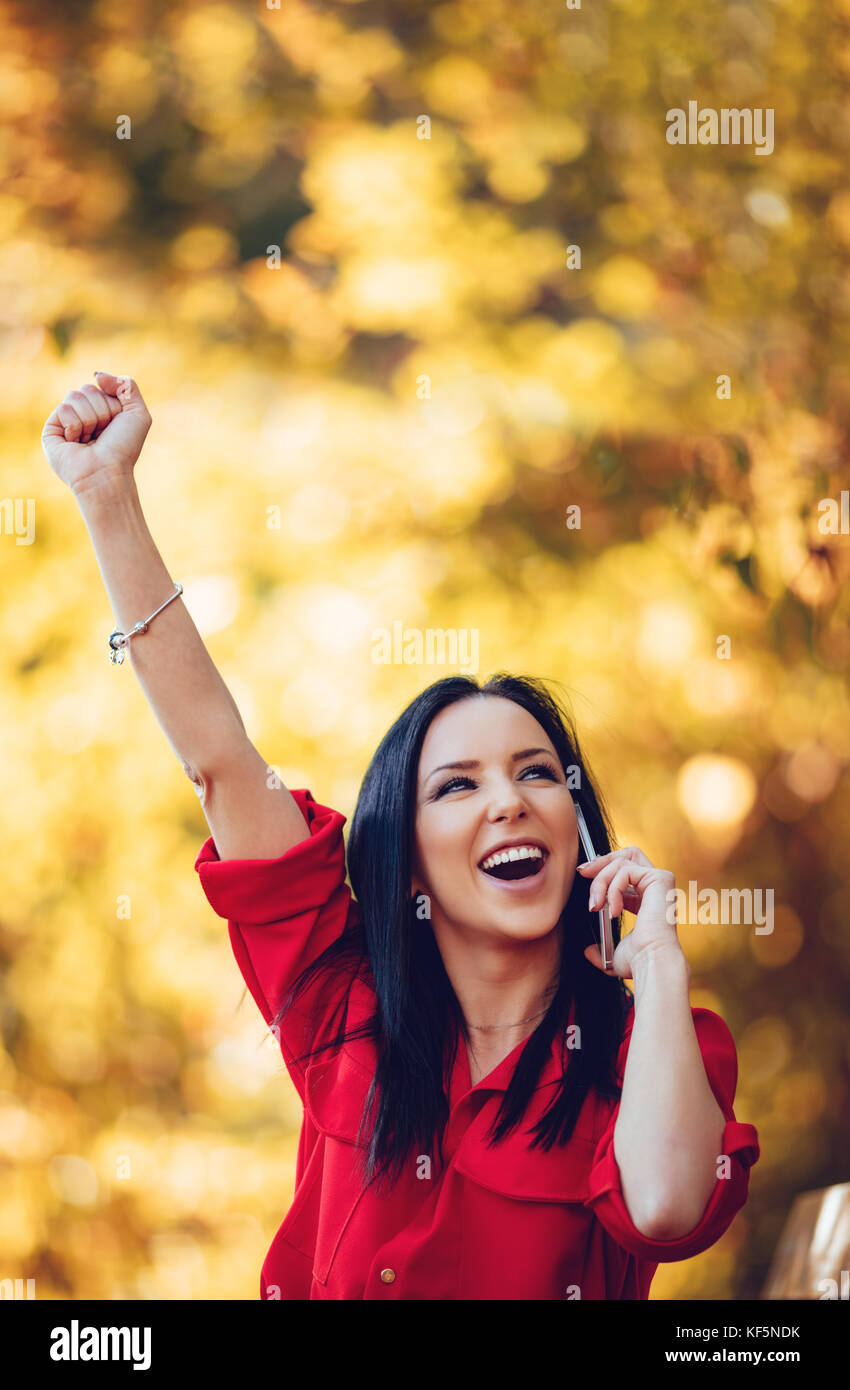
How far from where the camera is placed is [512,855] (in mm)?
1071

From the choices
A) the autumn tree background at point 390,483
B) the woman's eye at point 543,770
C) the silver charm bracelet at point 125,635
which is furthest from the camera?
the autumn tree background at point 390,483

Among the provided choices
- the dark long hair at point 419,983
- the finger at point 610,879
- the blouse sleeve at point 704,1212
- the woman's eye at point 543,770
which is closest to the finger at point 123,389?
the dark long hair at point 419,983

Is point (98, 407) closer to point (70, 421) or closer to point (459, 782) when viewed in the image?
point (70, 421)

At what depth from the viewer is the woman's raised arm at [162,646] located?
1.03m

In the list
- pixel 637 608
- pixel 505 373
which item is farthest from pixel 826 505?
pixel 505 373

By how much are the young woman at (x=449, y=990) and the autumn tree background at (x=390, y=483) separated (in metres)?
0.86

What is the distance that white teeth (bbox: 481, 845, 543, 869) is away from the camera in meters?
1.07

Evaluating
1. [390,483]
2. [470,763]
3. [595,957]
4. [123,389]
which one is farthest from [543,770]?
[390,483]

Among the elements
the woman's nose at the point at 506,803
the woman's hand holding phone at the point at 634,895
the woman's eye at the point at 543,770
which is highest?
the woman's eye at the point at 543,770

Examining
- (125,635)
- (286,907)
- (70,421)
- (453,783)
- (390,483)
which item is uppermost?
(390,483)

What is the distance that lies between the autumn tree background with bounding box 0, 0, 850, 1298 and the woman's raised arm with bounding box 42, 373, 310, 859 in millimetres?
905

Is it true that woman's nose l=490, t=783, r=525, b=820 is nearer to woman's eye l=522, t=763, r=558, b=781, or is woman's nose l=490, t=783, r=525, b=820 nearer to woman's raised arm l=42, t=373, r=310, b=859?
woman's eye l=522, t=763, r=558, b=781

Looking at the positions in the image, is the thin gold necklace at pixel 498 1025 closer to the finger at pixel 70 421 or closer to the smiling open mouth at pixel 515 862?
the smiling open mouth at pixel 515 862

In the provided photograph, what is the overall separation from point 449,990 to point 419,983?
0.03m
